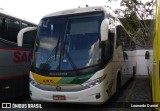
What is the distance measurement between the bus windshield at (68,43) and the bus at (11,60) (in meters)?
1.60

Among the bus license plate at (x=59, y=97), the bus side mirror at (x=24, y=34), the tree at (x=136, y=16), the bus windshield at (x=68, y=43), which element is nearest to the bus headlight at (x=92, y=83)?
the bus windshield at (x=68, y=43)

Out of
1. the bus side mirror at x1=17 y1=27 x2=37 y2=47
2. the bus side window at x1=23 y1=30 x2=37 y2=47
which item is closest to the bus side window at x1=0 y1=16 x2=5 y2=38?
the bus side window at x1=23 y1=30 x2=37 y2=47

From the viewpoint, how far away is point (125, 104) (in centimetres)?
1019

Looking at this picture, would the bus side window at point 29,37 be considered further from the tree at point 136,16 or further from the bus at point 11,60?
the tree at point 136,16

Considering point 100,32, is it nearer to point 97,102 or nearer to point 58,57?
point 58,57

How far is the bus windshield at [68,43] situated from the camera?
871 centimetres

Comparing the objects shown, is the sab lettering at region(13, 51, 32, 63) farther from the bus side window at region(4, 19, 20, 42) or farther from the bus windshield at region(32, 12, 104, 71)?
the bus windshield at region(32, 12, 104, 71)

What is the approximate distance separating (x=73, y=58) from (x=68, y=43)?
534mm

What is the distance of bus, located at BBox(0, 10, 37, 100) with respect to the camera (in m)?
10.4

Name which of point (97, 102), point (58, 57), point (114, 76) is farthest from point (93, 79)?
point (114, 76)

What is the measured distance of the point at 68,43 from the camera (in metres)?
8.98

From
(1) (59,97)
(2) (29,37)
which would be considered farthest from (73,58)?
(2) (29,37)

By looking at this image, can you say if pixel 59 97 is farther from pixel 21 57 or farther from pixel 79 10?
pixel 21 57

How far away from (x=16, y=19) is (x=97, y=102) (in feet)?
18.2
